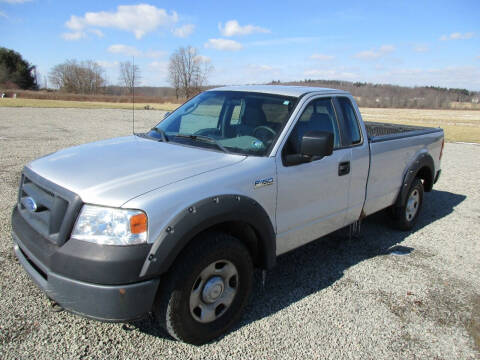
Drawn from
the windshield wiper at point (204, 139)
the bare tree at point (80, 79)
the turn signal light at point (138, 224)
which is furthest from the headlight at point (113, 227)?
the bare tree at point (80, 79)

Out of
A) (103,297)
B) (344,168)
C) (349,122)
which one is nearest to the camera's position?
(103,297)

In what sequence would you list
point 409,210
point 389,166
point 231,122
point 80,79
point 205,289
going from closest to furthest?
Answer: point 205,289 → point 231,122 → point 389,166 → point 409,210 → point 80,79

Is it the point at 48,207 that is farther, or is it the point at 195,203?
the point at 48,207

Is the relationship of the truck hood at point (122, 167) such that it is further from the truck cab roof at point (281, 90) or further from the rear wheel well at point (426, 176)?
the rear wheel well at point (426, 176)

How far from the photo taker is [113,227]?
240cm

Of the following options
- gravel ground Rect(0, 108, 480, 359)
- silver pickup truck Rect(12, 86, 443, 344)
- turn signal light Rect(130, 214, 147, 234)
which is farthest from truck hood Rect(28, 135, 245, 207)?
gravel ground Rect(0, 108, 480, 359)

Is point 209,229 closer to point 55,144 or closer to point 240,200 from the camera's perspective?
point 240,200

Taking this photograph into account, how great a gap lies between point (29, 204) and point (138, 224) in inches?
42.3

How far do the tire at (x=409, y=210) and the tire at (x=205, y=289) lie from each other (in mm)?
3055

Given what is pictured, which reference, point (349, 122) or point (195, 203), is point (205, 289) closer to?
point (195, 203)

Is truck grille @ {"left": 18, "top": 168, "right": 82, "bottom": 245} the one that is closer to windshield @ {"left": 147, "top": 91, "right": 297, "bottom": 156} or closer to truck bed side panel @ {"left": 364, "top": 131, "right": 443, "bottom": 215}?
windshield @ {"left": 147, "top": 91, "right": 297, "bottom": 156}

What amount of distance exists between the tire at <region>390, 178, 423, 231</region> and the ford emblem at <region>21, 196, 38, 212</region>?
173 inches

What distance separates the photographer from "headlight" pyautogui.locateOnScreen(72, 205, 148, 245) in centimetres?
239

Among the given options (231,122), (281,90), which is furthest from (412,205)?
(231,122)
